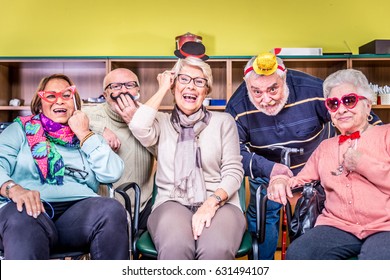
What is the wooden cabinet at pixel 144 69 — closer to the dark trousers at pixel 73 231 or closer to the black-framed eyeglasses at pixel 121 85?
the black-framed eyeglasses at pixel 121 85

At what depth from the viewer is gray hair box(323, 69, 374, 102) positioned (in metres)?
1.47

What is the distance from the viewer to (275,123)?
1.85 m

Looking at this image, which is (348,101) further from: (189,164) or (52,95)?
(52,95)

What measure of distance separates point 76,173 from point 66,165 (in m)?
0.05

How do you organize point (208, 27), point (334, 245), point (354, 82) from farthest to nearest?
point (208, 27)
point (354, 82)
point (334, 245)

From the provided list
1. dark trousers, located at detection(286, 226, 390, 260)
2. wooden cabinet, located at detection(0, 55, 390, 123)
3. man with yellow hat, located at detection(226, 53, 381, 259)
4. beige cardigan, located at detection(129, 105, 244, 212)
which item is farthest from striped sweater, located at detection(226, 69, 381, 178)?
wooden cabinet, located at detection(0, 55, 390, 123)

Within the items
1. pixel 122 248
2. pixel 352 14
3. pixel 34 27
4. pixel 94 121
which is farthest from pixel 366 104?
pixel 34 27

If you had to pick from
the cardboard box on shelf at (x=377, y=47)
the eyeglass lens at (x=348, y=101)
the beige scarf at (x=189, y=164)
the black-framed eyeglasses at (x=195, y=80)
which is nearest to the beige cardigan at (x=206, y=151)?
the beige scarf at (x=189, y=164)

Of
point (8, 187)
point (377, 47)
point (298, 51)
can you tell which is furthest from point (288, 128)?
point (377, 47)

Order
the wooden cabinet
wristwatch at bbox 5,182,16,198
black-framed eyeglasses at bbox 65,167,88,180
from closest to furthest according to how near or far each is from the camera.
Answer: wristwatch at bbox 5,182,16,198
black-framed eyeglasses at bbox 65,167,88,180
the wooden cabinet

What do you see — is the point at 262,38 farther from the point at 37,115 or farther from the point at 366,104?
the point at 37,115

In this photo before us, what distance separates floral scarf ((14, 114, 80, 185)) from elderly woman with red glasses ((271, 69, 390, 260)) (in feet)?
2.57

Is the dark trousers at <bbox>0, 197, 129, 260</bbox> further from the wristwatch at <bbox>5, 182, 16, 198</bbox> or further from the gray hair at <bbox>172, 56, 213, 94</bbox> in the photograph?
the gray hair at <bbox>172, 56, 213, 94</bbox>

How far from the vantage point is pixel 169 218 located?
1.44 m
